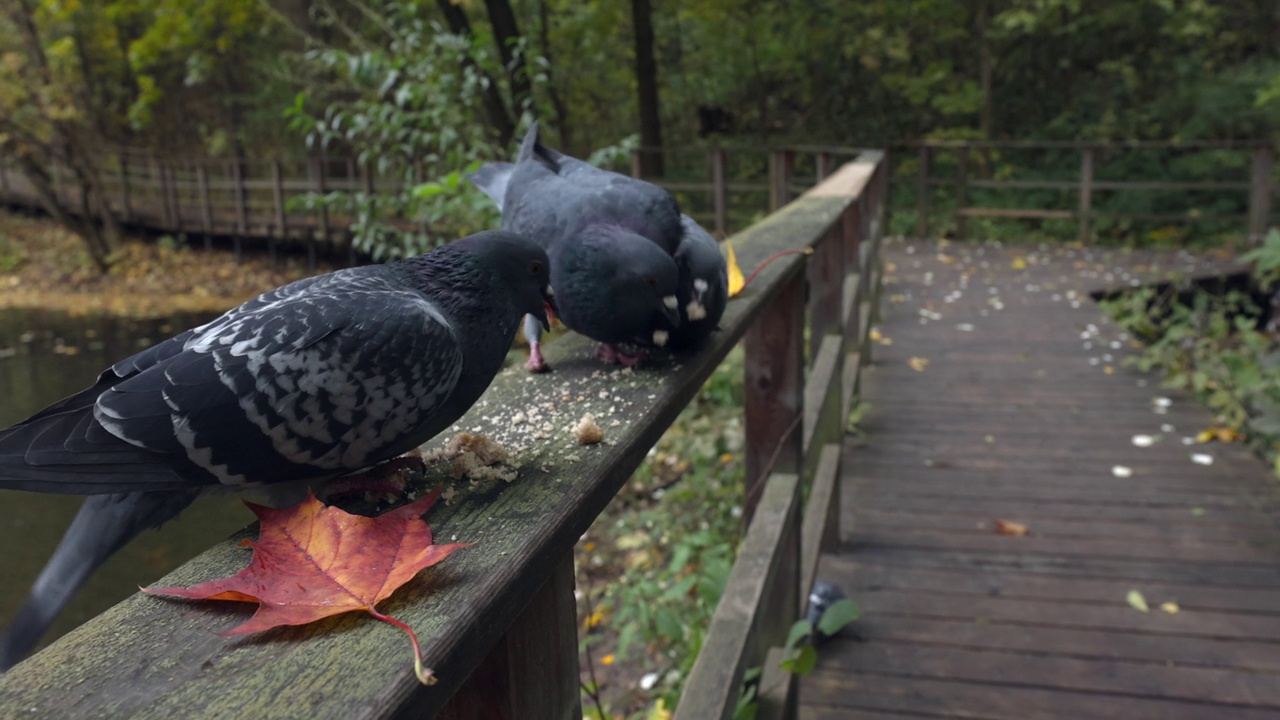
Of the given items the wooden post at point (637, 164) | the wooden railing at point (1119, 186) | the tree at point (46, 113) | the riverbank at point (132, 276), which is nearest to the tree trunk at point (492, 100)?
the wooden post at point (637, 164)

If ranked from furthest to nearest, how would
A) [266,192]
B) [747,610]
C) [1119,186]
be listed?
[266,192]
[1119,186]
[747,610]

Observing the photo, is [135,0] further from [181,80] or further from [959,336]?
[959,336]

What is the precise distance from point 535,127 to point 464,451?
1.23m

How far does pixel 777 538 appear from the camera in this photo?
2.00m

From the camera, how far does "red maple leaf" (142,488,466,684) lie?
70 cm

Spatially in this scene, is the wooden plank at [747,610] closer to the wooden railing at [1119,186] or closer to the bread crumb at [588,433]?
the bread crumb at [588,433]

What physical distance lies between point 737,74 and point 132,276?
1060 centimetres

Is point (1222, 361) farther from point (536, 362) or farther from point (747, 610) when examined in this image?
point (536, 362)

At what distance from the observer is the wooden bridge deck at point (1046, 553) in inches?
99.0

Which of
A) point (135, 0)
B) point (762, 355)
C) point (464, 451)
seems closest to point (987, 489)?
point (762, 355)

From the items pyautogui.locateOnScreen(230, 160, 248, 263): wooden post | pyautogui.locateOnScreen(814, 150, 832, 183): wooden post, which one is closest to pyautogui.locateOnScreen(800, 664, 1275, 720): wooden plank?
pyautogui.locateOnScreen(814, 150, 832, 183): wooden post

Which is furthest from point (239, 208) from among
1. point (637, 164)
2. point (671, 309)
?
point (671, 309)

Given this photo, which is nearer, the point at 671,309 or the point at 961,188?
the point at 671,309

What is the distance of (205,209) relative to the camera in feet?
48.5
